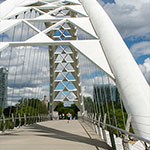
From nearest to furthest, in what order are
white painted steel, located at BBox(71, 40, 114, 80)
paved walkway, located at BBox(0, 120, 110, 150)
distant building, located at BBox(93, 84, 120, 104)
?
paved walkway, located at BBox(0, 120, 110, 150), white painted steel, located at BBox(71, 40, 114, 80), distant building, located at BBox(93, 84, 120, 104)

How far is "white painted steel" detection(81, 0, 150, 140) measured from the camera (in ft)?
17.9

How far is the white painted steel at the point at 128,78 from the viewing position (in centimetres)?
547

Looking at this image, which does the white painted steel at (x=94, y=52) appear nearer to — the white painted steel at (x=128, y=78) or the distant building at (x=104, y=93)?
the white painted steel at (x=128, y=78)

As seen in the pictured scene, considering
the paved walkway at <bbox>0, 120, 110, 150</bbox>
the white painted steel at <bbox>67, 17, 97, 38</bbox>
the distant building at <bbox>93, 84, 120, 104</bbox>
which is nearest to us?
the paved walkway at <bbox>0, 120, 110, 150</bbox>

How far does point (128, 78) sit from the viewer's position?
6043mm

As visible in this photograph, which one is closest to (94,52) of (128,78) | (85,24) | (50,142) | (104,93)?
(128,78)

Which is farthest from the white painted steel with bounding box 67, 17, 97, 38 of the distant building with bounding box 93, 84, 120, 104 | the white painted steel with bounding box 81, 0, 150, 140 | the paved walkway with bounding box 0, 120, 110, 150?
the paved walkway with bounding box 0, 120, 110, 150

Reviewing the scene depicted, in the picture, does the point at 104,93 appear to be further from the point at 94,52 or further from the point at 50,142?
the point at 50,142

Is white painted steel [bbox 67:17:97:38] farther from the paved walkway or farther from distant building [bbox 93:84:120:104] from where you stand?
the paved walkway

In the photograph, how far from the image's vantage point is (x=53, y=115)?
1355 inches

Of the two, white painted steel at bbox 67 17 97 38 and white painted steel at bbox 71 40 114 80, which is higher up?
white painted steel at bbox 67 17 97 38

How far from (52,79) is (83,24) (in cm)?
2521

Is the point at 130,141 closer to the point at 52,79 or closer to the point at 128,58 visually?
the point at 128,58

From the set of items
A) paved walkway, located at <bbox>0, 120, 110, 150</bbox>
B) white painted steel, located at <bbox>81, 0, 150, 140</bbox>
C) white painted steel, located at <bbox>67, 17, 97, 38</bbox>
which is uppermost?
white painted steel, located at <bbox>67, 17, 97, 38</bbox>
